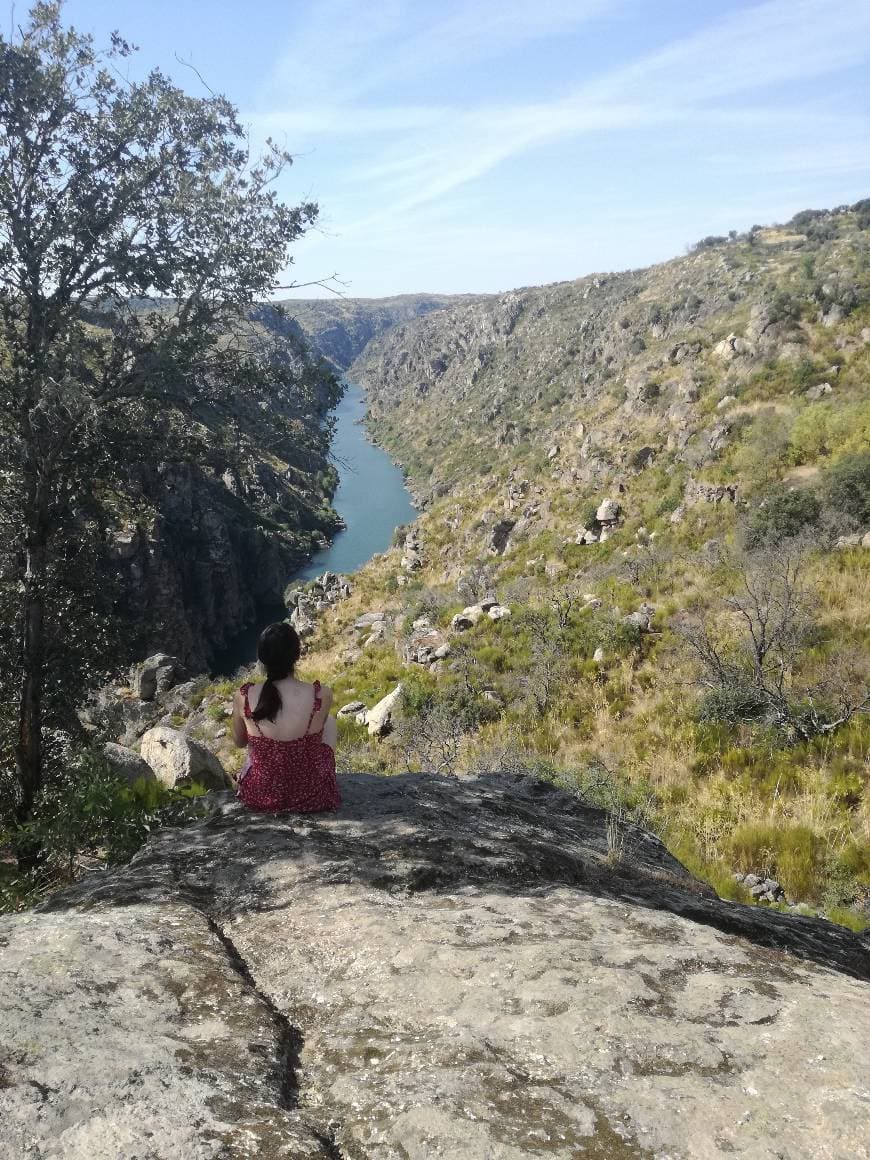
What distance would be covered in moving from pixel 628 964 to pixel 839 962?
4.91ft

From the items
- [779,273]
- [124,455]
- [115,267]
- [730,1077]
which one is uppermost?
[779,273]

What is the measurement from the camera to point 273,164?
772cm

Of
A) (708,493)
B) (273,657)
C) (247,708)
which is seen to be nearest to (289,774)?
(247,708)

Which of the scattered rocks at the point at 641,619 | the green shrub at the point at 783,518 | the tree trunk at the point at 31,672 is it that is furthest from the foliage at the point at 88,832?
the green shrub at the point at 783,518

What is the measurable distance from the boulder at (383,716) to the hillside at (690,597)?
43cm

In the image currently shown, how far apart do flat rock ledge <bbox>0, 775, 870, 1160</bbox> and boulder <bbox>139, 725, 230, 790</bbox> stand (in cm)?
528

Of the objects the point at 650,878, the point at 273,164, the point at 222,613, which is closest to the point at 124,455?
the point at 273,164

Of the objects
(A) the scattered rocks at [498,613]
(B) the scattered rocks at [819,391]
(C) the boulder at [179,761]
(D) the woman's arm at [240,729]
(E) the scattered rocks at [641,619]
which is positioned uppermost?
(B) the scattered rocks at [819,391]

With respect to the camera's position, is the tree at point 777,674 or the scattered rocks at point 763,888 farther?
the tree at point 777,674

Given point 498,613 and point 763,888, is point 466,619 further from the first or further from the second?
point 763,888

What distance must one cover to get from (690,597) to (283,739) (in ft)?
45.0

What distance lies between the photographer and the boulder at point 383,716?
15641 mm

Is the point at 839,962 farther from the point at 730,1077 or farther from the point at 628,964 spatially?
the point at 730,1077

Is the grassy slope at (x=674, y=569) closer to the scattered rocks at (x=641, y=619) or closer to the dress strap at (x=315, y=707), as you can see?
the scattered rocks at (x=641, y=619)
